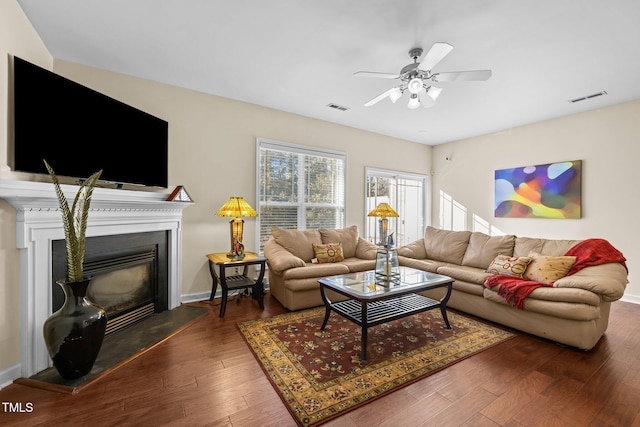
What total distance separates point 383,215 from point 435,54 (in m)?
2.55

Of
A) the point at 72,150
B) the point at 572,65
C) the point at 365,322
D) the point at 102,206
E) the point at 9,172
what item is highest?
the point at 572,65

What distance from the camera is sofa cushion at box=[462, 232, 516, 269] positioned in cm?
366

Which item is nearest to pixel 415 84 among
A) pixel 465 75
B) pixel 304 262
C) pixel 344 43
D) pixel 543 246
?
pixel 465 75

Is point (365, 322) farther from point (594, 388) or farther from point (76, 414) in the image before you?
point (76, 414)

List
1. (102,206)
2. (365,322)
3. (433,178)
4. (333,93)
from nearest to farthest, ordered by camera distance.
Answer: (365,322) → (102,206) → (333,93) → (433,178)

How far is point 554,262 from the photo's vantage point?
9.60 ft

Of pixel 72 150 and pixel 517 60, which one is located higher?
pixel 517 60

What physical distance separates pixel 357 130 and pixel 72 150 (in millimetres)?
4126

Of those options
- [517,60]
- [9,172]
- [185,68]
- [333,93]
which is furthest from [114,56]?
[517,60]

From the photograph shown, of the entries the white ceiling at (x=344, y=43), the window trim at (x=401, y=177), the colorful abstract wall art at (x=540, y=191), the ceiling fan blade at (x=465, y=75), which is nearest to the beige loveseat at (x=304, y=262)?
the window trim at (x=401, y=177)

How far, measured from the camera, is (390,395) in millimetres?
1797

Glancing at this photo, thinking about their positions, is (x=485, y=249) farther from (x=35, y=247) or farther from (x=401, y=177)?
(x=35, y=247)

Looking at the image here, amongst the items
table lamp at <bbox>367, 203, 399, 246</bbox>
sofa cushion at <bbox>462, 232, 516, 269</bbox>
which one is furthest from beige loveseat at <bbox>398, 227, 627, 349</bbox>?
table lamp at <bbox>367, 203, 399, 246</bbox>

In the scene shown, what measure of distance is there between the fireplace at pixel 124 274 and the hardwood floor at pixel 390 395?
680mm
